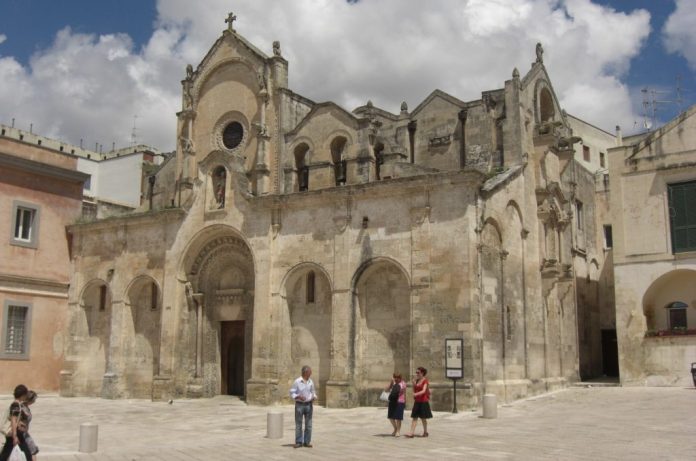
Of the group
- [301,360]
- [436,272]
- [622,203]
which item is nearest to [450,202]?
[436,272]

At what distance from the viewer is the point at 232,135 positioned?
104 feet

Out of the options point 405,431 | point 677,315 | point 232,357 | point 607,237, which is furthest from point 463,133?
point 607,237

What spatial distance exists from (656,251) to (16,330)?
25.6 metres

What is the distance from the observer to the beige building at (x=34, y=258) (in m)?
29.9

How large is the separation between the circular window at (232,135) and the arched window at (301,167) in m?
2.95

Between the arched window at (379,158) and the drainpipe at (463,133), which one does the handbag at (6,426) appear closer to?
the arched window at (379,158)

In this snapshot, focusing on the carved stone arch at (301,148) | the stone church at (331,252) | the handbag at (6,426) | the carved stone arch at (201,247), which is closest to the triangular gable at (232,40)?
the stone church at (331,252)

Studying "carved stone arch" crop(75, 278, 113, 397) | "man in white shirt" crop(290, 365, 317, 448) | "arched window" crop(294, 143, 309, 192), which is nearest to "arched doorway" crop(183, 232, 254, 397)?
"arched window" crop(294, 143, 309, 192)

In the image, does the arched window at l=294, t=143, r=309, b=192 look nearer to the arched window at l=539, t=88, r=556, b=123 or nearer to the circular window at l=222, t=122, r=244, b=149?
the circular window at l=222, t=122, r=244, b=149

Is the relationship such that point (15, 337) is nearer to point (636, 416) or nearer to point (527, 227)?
point (527, 227)

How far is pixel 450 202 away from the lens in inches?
924

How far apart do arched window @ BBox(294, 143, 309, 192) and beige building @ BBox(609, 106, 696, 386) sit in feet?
40.4

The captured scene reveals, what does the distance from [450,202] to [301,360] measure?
785 centimetres

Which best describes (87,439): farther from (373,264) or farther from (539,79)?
(539,79)
